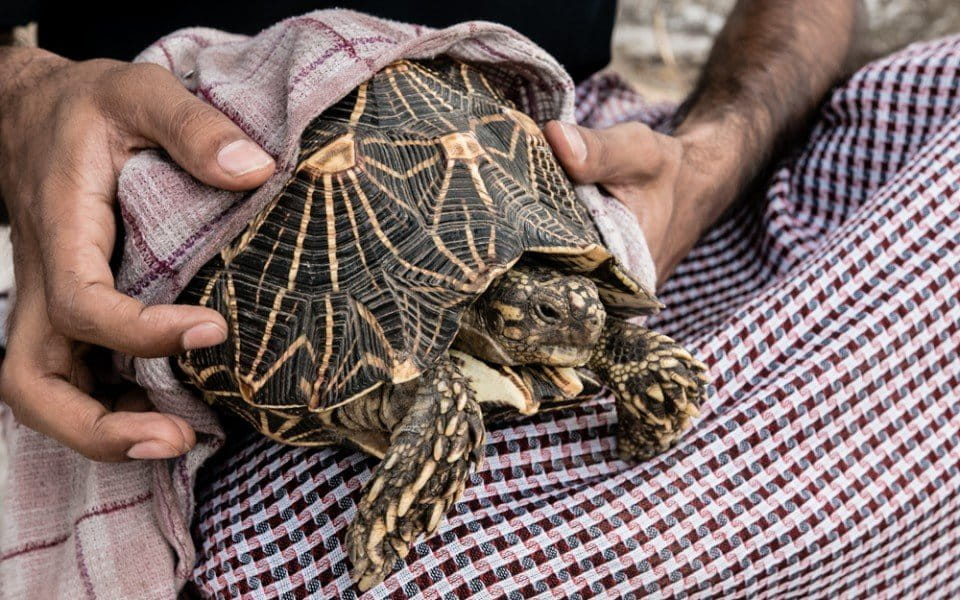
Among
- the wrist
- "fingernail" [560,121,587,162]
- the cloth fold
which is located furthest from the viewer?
the wrist

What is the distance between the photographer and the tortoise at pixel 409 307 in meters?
1.09

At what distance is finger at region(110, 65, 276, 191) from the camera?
1.11m

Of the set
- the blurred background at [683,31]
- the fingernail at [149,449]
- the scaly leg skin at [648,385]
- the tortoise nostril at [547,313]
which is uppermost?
the tortoise nostril at [547,313]

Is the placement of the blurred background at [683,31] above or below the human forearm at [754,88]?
below

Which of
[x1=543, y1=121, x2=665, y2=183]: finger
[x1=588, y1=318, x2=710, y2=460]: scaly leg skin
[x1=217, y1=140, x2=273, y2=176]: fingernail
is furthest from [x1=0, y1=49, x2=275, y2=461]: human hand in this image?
[x1=588, y1=318, x2=710, y2=460]: scaly leg skin

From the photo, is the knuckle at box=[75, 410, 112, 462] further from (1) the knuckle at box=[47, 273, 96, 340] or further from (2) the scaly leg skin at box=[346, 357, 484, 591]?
(2) the scaly leg skin at box=[346, 357, 484, 591]

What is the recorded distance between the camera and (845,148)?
180 centimetres

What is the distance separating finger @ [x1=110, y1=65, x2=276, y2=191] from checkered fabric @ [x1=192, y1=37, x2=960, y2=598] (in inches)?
18.6

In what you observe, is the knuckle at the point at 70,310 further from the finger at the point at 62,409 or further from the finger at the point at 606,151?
the finger at the point at 606,151

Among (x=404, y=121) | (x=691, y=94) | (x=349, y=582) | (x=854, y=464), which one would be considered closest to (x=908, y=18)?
(x=691, y=94)

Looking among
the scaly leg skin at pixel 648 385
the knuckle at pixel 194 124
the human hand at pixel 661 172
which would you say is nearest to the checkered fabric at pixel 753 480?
the scaly leg skin at pixel 648 385

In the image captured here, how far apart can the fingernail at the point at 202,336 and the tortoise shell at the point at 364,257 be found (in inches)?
2.5

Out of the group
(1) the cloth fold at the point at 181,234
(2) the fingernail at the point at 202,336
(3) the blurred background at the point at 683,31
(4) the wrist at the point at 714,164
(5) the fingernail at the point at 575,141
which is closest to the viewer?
(2) the fingernail at the point at 202,336

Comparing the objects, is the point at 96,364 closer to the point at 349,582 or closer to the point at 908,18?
the point at 349,582
